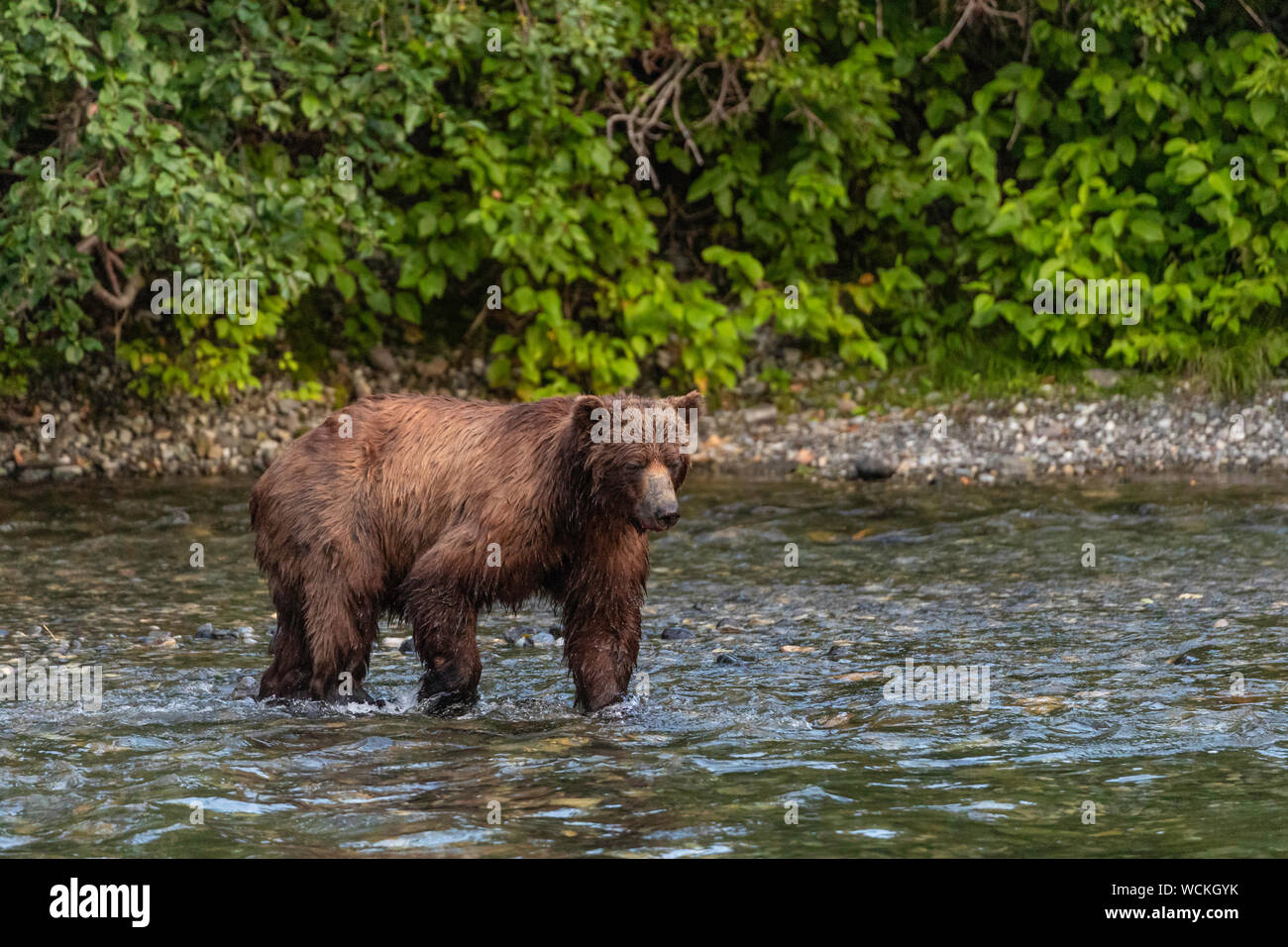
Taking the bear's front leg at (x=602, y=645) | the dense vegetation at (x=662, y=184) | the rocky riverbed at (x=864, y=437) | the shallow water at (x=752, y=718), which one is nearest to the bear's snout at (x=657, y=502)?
the bear's front leg at (x=602, y=645)

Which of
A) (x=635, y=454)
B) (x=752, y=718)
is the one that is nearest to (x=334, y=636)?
(x=635, y=454)

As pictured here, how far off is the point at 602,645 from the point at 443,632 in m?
0.69

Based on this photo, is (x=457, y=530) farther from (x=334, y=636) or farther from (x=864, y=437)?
(x=864, y=437)

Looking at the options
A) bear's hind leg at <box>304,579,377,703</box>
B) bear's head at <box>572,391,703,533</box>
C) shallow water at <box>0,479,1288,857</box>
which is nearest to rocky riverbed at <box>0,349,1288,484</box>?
shallow water at <box>0,479,1288,857</box>

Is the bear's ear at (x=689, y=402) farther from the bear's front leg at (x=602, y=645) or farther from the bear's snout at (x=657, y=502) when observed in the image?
the bear's front leg at (x=602, y=645)

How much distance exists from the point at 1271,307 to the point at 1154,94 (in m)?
2.07

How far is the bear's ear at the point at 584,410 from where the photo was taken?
23.8 feet

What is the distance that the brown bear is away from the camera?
740cm

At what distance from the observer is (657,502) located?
23.0 feet

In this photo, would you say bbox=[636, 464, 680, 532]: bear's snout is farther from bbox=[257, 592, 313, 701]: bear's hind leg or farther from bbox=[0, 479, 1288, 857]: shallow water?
bbox=[257, 592, 313, 701]: bear's hind leg

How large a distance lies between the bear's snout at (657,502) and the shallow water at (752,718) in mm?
929

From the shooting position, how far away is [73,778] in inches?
264
